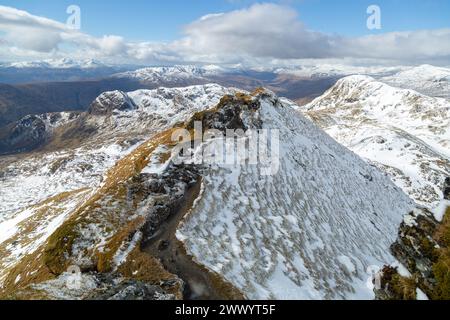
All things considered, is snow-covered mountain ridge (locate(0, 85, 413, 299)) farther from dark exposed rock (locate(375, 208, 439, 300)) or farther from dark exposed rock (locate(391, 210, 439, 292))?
dark exposed rock (locate(391, 210, 439, 292))

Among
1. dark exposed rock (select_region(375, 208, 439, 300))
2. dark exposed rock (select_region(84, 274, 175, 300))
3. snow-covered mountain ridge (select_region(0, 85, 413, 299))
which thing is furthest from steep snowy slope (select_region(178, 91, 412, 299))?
dark exposed rock (select_region(84, 274, 175, 300))

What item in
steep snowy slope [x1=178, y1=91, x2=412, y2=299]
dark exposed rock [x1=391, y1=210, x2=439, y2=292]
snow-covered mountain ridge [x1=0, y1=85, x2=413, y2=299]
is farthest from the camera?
dark exposed rock [x1=391, y1=210, x2=439, y2=292]

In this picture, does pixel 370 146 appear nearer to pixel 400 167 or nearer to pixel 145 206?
pixel 400 167

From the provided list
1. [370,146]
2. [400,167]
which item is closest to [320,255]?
[400,167]

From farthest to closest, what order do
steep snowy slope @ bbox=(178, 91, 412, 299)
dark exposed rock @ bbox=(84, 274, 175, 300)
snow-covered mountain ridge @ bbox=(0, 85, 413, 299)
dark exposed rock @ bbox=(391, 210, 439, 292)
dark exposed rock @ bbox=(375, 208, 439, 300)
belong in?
1. dark exposed rock @ bbox=(391, 210, 439, 292)
2. dark exposed rock @ bbox=(375, 208, 439, 300)
3. steep snowy slope @ bbox=(178, 91, 412, 299)
4. snow-covered mountain ridge @ bbox=(0, 85, 413, 299)
5. dark exposed rock @ bbox=(84, 274, 175, 300)

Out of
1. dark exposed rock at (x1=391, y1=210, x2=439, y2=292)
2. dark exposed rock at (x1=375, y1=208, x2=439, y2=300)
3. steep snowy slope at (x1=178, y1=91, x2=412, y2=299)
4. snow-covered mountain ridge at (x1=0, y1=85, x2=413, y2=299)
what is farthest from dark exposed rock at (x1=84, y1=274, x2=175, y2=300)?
dark exposed rock at (x1=391, y1=210, x2=439, y2=292)

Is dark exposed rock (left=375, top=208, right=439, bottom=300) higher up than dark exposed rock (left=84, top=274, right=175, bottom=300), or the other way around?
dark exposed rock (left=84, top=274, right=175, bottom=300)

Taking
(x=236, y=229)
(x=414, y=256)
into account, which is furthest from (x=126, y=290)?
(x=414, y=256)

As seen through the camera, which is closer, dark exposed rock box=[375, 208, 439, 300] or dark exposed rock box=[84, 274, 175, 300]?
dark exposed rock box=[84, 274, 175, 300]
